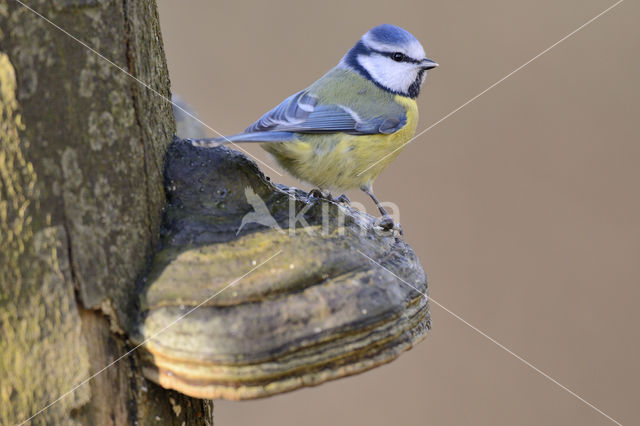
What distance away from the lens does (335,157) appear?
2.22 metres

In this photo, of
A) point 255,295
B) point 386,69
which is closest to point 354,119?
point 386,69

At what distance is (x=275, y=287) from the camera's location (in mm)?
1293

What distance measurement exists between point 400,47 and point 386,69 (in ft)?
0.35

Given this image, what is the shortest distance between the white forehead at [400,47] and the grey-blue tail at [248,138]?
2.15 feet

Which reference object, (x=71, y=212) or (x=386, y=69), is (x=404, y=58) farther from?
(x=71, y=212)

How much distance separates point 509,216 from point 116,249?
3.50 m

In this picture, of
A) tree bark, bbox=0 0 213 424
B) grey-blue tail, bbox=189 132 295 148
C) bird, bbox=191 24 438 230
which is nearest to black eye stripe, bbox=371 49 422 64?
bird, bbox=191 24 438 230

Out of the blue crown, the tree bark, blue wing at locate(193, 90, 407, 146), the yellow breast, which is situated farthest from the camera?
the blue crown

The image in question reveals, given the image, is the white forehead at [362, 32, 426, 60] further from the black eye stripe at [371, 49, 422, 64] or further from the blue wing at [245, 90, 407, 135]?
the blue wing at [245, 90, 407, 135]

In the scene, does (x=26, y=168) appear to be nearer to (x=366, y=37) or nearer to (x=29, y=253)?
(x=29, y=253)

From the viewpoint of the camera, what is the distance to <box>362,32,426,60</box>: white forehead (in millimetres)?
2525

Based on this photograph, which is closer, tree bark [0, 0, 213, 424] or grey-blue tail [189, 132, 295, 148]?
tree bark [0, 0, 213, 424]

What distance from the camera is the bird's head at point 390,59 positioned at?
8.27ft

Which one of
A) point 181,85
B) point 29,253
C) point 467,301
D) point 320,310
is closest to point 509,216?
point 467,301
